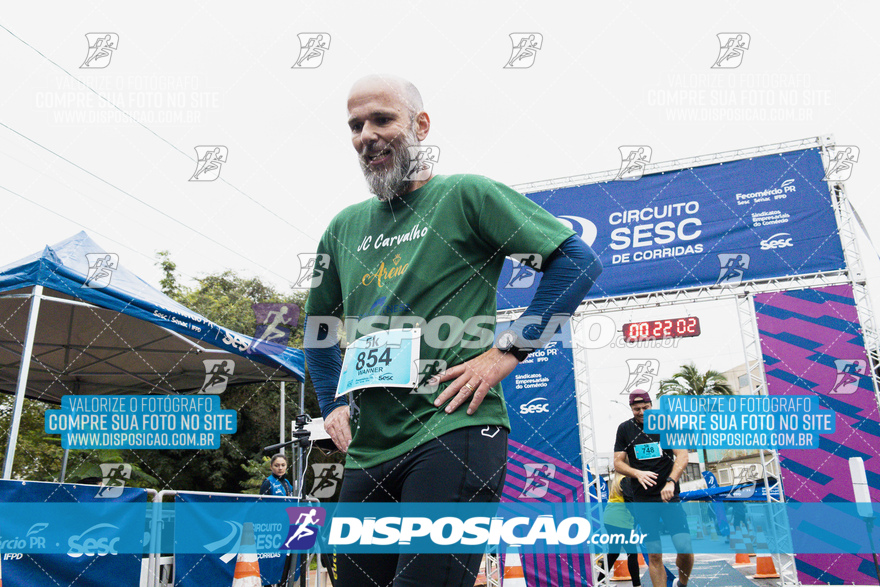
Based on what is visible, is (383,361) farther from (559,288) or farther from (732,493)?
(732,493)

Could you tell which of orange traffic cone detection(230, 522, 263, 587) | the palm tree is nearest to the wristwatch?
orange traffic cone detection(230, 522, 263, 587)

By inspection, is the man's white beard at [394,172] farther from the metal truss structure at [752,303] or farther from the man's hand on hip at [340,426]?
the metal truss structure at [752,303]

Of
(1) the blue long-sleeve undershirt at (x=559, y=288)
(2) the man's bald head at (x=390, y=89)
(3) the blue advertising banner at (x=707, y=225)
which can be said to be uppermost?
(3) the blue advertising banner at (x=707, y=225)

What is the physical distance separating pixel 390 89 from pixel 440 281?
20.8 inches

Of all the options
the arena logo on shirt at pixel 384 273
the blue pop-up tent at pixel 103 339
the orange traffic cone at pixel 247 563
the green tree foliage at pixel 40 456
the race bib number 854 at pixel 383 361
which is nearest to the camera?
the race bib number 854 at pixel 383 361

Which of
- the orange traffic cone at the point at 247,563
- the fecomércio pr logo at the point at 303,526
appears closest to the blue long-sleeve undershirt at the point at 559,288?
the orange traffic cone at the point at 247,563

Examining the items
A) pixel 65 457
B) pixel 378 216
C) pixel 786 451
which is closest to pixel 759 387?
pixel 786 451

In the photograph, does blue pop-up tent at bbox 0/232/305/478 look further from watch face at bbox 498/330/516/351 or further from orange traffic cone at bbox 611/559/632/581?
orange traffic cone at bbox 611/559/632/581

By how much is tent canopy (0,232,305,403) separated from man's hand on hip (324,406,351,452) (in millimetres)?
3666

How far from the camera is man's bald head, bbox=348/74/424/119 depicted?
1.59 m

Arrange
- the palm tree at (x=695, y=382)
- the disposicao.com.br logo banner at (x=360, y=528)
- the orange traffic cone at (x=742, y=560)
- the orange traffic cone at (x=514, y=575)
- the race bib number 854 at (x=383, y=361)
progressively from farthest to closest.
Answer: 1. the palm tree at (x=695, y=382)
2. the orange traffic cone at (x=742, y=560)
3. the orange traffic cone at (x=514, y=575)
4. the race bib number 854 at (x=383, y=361)
5. the disposicao.com.br logo banner at (x=360, y=528)

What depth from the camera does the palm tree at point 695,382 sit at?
3504 centimetres

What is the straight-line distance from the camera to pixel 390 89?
62.5 inches

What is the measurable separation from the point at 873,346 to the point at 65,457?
997cm
